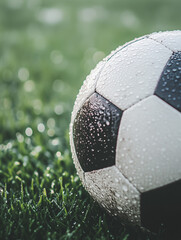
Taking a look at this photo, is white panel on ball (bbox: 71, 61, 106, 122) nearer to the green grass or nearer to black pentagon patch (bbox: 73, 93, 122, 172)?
black pentagon patch (bbox: 73, 93, 122, 172)

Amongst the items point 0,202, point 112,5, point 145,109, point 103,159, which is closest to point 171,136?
point 145,109

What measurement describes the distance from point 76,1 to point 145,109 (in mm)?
7358

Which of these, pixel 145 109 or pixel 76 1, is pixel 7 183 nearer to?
pixel 145 109

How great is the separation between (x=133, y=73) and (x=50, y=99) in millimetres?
2550

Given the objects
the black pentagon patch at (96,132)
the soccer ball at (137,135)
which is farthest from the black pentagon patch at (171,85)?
the black pentagon patch at (96,132)

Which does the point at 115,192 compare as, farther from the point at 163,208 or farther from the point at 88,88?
the point at 88,88

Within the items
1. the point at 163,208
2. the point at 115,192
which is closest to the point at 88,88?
the point at 115,192

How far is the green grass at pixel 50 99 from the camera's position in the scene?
2295mm

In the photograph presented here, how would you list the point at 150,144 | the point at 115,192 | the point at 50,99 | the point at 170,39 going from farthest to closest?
the point at 50,99, the point at 170,39, the point at 115,192, the point at 150,144

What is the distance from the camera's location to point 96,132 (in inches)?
79.4

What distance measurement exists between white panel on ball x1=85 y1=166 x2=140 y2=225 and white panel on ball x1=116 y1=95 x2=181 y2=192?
5 cm

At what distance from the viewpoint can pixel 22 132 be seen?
370 cm

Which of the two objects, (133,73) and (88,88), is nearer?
(133,73)

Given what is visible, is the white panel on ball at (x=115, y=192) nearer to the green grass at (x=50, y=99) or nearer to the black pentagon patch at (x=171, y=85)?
the green grass at (x=50, y=99)
